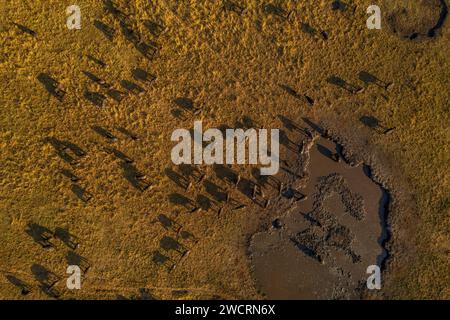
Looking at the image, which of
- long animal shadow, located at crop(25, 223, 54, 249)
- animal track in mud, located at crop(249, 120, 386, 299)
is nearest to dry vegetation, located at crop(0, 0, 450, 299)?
long animal shadow, located at crop(25, 223, 54, 249)

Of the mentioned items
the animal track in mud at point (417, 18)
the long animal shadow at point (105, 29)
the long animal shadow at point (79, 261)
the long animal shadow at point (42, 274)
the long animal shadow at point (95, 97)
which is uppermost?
the animal track in mud at point (417, 18)

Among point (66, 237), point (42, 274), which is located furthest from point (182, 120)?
point (42, 274)

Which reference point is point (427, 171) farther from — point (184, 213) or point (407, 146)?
point (184, 213)

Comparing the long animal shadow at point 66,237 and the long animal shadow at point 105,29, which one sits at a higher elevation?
the long animal shadow at point 105,29

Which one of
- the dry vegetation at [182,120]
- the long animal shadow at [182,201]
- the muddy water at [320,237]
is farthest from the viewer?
the muddy water at [320,237]

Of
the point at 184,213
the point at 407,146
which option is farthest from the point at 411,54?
the point at 184,213

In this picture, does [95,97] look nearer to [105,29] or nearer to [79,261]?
[105,29]

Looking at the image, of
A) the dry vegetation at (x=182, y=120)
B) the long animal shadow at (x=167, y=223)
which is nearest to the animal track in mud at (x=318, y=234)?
the dry vegetation at (x=182, y=120)

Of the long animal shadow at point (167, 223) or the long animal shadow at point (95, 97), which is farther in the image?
the long animal shadow at point (167, 223)

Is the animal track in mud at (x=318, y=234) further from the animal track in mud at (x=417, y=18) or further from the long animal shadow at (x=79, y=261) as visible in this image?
the long animal shadow at (x=79, y=261)
